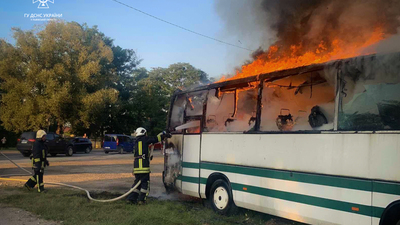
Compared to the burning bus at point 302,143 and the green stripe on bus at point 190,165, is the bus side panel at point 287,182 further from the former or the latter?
the green stripe on bus at point 190,165

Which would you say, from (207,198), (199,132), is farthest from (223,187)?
(199,132)

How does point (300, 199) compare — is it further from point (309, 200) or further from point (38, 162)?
point (38, 162)

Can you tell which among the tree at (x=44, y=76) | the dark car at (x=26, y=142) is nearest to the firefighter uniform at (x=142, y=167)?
the dark car at (x=26, y=142)

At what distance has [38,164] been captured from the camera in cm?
941

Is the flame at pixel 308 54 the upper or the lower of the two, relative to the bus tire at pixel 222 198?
upper

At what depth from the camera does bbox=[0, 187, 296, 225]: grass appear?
21.4ft

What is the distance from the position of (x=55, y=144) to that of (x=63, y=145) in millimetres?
750

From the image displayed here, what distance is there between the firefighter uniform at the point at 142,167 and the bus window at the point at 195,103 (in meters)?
0.93

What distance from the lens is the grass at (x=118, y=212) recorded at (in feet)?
21.4

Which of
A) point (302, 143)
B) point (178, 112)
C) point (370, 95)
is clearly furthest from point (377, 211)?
point (178, 112)

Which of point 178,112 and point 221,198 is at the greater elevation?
point 178,112

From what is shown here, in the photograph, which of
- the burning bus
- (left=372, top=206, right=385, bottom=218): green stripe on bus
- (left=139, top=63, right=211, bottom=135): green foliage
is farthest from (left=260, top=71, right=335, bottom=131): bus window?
(left=139, top=63, right=211, bottom=135): green foliage

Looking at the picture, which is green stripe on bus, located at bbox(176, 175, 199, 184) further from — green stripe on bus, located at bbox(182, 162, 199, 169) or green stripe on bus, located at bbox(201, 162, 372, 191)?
green stripe on bus, located at bbox(201, 162, 372, 191)

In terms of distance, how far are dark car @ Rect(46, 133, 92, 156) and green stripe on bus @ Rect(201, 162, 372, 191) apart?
64.1ft
